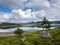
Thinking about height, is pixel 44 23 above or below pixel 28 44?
above

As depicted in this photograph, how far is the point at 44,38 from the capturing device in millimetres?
118062

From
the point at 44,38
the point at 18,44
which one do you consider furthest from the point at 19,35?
the point at 18,44

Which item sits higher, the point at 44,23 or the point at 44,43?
the point at 44,23

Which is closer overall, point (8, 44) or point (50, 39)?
point (8, 44)

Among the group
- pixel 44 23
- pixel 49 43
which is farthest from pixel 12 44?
pixel 44 23

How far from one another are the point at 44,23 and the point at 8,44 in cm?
5033

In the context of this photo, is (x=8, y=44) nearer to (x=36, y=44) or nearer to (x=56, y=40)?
(x=36, y=44)

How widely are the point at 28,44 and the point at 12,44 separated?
9.38m

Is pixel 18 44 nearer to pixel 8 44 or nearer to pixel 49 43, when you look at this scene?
pixel 8 44

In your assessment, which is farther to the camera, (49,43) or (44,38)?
(44,38)

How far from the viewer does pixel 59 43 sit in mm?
102250

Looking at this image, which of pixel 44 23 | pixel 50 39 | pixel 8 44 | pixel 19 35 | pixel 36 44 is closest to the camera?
pixel 36 44

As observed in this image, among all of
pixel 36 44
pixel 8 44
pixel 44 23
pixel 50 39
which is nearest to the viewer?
pixel 36 44

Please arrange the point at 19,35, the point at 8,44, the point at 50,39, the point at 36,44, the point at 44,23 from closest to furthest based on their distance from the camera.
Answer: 1. the point at 36,44
2. the point at 8,44
3. the point at 50,39
4. the point at 19,35
5. the point at 44,23
